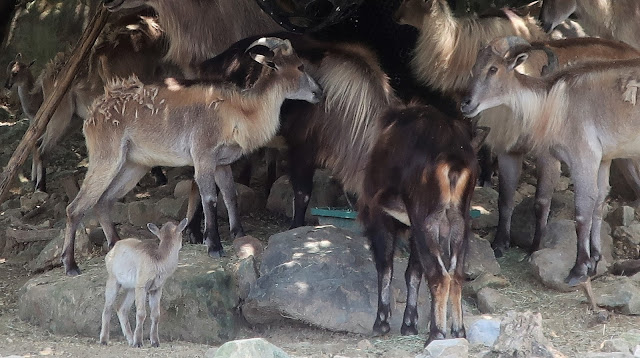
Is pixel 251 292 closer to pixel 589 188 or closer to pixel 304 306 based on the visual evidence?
pixel 304 306

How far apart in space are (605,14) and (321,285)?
145 inches

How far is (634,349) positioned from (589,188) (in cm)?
162

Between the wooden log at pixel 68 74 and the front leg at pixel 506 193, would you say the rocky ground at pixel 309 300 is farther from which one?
the wooden log at pixel 68 74

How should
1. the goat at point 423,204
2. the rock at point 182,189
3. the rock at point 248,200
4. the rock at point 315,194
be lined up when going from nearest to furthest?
the goat at point 423,204 < the rock at point 315,194 < the rock at point 248,200 < the rock at point 182,189

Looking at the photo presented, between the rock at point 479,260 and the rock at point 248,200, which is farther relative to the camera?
the rock at point 248,200

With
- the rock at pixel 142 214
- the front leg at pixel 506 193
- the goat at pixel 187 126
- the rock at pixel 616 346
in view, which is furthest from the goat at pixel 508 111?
the rock at pixel 142 214

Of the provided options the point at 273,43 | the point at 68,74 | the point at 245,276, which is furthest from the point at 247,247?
the point at 68,74

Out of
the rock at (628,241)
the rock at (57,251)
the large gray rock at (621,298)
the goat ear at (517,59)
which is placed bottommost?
the rock at (57,251)

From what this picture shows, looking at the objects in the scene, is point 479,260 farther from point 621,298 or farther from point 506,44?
point 506,44

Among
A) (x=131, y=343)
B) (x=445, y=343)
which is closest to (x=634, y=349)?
(x=445, y=343)

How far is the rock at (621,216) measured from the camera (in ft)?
25.4

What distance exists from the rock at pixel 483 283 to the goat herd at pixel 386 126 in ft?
1.52

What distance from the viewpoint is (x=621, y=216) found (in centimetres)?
777

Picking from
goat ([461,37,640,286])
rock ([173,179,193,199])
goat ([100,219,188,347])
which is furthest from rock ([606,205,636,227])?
goat ([100,219,188,347])
